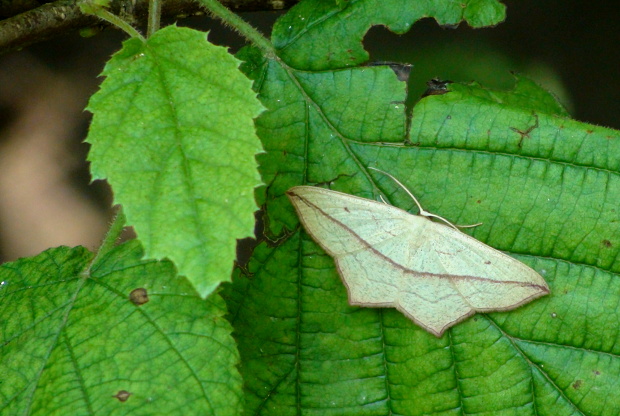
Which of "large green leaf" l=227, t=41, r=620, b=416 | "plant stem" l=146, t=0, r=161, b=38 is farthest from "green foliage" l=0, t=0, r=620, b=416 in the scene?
"plant stem" l=146, t=0, r=161, b=38

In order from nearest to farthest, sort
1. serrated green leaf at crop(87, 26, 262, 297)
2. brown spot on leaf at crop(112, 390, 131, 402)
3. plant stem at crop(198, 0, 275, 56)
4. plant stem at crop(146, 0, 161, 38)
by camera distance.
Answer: serrated green leaf at crop(87, 26, 262, 297) < brown spot on leaf at crop(112, 390, 131, 402) < plant stem at crop(146, 0, 161, 38) < plant stem at crop(198, 0, 275, 56)

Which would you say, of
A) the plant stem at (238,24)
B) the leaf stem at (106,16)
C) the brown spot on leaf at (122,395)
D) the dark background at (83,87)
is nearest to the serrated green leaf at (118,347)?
the brown spot on leaf at (122,395)

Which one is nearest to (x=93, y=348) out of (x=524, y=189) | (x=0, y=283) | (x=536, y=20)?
(x=0, y=283)

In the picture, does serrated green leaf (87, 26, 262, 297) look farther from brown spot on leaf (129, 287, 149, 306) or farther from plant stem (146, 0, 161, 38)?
brown spot on leaf (129, 287, 149, 306)

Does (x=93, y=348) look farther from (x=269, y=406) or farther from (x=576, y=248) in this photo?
(x=576, y=248)

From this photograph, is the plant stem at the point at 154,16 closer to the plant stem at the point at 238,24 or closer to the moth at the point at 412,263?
the plant stem at the point at 238,24

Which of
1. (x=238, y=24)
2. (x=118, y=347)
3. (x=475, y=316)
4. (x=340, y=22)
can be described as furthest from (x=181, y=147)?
(x=475, y=316)
